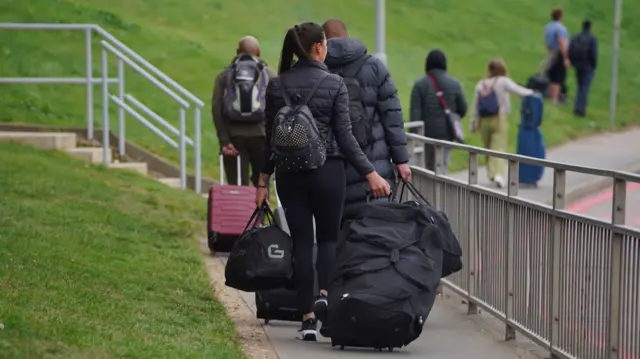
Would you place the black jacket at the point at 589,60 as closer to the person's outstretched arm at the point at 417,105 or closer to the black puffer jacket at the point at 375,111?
the person's outstretched arm at the point at 417,105

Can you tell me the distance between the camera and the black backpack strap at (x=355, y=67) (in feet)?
31.1

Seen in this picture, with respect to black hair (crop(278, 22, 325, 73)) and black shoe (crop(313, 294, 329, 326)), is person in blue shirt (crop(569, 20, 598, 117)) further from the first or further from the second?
black shoe (crop(313, 294, 329, 326))

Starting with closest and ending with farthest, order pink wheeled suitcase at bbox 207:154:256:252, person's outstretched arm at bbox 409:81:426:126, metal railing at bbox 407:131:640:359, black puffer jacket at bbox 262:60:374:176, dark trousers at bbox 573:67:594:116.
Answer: metal railing at bbox 407:131:640:359 < black puffer jacket at bbox 262:60:374:176 < pink wheeled suitcase at bbox 207:154:256:252 < person's outstretched arm at bbox 409:81:426:126 < dark trousers at bbox 573:67:594:116

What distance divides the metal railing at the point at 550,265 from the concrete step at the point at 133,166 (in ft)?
21.6

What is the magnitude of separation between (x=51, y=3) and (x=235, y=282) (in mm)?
16518

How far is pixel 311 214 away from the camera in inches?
345

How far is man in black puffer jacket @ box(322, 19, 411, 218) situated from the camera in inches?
373

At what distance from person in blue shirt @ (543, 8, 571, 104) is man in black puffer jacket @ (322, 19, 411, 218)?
63.3 ft

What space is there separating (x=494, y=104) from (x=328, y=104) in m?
11.4

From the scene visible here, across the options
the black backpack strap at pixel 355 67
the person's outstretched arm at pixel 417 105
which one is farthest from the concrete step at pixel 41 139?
the black backpack strap at pixel 355 67

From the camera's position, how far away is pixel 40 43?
22391 millimetres

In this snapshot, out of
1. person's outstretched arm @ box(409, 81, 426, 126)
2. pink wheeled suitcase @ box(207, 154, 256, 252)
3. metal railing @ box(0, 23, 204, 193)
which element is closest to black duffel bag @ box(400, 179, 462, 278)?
pink wheeled suitcase @ box(207, 154, 256, 252)

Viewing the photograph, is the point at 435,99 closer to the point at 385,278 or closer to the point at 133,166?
the point at 133,166

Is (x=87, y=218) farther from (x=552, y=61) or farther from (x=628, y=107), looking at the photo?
(x=628, y=107)
